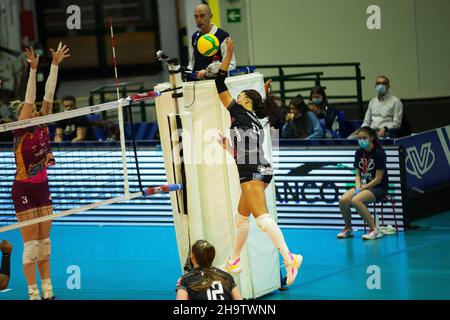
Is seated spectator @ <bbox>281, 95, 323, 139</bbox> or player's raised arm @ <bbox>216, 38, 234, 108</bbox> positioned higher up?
player's raised arm @ <bbox>216, 38, 234, 108</bbox>

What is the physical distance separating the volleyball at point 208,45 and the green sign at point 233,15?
40.4 feet

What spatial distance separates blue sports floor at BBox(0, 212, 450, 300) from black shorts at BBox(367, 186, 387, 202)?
554 mm

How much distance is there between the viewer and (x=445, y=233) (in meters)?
12.5

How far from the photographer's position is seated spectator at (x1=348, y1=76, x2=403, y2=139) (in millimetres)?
14367

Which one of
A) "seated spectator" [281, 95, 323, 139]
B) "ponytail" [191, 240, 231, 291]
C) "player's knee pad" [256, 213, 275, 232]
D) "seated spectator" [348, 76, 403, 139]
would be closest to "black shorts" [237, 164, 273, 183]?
"player's knee pad" [256, 213, 275, 232]

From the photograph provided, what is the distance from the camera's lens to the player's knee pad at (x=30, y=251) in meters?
9.81

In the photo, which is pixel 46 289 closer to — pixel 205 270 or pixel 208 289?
pixel 205 270

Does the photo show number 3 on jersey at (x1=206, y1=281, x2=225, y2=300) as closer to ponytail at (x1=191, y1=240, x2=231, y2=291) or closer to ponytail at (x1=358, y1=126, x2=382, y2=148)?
ponytail at (x1=191, y1=240, x2=231, y2=291)

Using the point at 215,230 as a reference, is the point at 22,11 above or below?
above

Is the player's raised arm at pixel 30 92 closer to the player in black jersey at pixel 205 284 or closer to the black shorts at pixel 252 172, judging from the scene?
the black shorts at pixel 252 172

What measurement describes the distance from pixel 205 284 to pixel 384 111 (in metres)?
7.89
